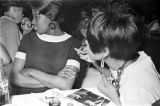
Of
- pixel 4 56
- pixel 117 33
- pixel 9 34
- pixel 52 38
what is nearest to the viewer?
pixel 117 33

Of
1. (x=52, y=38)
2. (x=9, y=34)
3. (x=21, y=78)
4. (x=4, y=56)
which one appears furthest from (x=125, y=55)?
(x=9, y=34)

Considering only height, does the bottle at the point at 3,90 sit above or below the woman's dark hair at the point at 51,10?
below

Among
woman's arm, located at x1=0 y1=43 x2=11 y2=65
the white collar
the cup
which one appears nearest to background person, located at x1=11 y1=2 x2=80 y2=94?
the white collar

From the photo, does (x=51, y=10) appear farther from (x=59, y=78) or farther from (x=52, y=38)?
(x=59, y=78)

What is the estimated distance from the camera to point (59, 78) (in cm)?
162

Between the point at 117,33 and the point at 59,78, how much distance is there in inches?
24.5

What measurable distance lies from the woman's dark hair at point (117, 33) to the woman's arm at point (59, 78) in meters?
0.46

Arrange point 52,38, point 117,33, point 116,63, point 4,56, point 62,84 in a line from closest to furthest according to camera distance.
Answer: point 117,33
point 116,63
point 62,84
point 52,38
point 4,56

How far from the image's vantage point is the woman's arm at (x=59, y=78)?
1612 mm

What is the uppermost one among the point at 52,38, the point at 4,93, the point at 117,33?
the point at 117,33

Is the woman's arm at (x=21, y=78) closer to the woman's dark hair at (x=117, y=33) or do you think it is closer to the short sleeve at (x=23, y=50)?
the short sleeve at (x=23, y=50)

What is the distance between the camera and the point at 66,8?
5.66ft

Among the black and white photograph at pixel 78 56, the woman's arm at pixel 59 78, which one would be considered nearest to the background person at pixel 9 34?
the black and white photograph at pixel 78 56

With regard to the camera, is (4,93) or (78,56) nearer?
(4,93)
